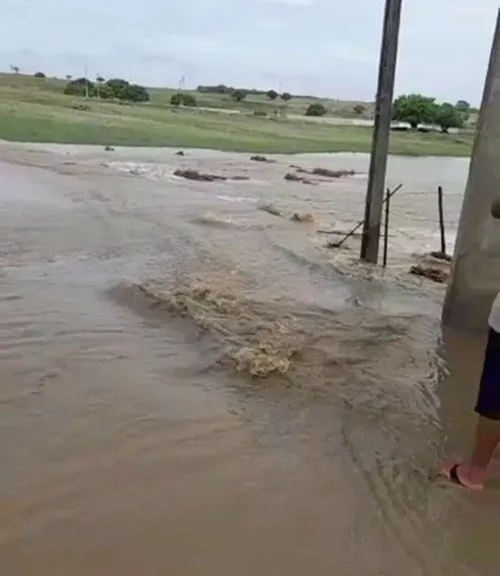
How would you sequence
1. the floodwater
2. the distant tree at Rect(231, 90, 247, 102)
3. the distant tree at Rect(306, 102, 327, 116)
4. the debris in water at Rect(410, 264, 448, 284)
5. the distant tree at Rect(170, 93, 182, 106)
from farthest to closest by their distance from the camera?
the distant tree at Rect(231, 90, 247, 102) < the distant tree at Rect(306, 102, 327, 116) < the distant tree at Rect(170, 93, 182, 106) < the debris in water at Rect(410, 264, 448, 284) < the floodwater

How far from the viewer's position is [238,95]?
65.3 meters

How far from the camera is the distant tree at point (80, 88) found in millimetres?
52312

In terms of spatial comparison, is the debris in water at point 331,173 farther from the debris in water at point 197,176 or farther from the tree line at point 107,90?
the tree line at point 107,90

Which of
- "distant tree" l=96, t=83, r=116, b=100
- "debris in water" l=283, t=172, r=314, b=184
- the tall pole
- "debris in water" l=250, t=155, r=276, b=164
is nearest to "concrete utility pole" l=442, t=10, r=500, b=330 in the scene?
the tall pole

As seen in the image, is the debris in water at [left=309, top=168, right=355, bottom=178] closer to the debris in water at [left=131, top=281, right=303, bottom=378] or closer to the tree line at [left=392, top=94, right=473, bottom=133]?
the debris in water at [left=131, top=281, right=303, bottom=378]

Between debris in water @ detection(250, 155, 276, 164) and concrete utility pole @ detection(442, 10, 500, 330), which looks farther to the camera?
debris in water @ detection(250, 155, 276, 164)

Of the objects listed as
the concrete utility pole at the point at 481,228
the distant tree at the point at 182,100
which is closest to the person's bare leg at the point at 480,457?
the concrete utility pole at the point at 481,228

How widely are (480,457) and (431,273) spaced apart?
5.45 meters

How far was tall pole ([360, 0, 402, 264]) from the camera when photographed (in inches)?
326

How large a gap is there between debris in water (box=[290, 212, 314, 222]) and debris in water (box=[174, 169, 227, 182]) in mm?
5773

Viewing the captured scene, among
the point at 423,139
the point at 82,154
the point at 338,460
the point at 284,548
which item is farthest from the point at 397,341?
the point at 423,139

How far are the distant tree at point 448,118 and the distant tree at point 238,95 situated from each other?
19581 mm

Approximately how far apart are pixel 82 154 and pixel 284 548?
2188 cm

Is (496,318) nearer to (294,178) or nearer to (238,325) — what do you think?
(238,325)
